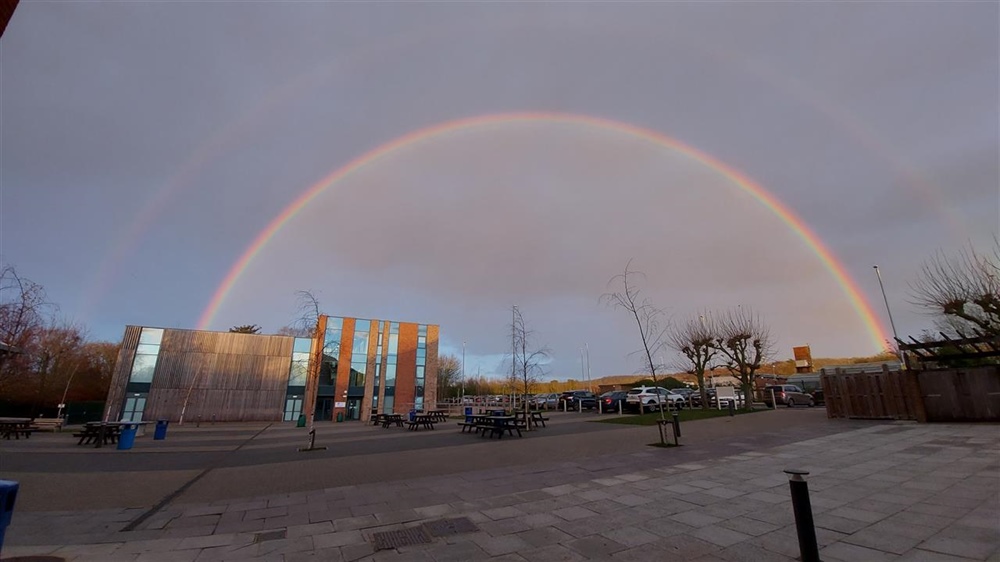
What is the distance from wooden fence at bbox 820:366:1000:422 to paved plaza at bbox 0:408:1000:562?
140 inches

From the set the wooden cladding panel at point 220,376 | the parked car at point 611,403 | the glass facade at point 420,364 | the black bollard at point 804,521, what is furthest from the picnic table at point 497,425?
the wooden cladding panel at point 220,376

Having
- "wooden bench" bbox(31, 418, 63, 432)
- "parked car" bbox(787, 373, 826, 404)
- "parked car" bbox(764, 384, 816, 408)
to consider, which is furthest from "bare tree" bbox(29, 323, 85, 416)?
"parked car" bbox(787, 373, 826, 404)

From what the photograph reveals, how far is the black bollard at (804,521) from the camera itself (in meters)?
4.26

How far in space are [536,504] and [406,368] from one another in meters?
43.7

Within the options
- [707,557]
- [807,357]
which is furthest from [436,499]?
[807,357]

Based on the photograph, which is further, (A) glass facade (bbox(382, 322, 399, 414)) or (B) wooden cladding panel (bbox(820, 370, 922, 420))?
(A) glass facade (bbox(382, 322, 399, 414))

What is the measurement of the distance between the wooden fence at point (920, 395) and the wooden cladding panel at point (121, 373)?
173 feet

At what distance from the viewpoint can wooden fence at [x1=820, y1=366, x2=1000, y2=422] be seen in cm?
1577

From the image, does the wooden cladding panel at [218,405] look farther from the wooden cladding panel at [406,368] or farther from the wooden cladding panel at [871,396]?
the wooden cladding panel at [871,396]

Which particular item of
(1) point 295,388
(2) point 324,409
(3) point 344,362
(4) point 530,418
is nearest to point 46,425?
(1) point 295,388

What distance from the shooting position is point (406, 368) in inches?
1911

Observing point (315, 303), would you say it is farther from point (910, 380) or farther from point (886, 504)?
point (910, 380)

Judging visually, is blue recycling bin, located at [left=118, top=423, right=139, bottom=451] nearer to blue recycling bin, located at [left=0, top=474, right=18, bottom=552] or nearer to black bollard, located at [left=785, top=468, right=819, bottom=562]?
blue recycling bin, located at [left=0, top=474, right=18, bottom=552]

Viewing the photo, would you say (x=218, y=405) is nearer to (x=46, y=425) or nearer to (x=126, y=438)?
(x=46, y=425)
